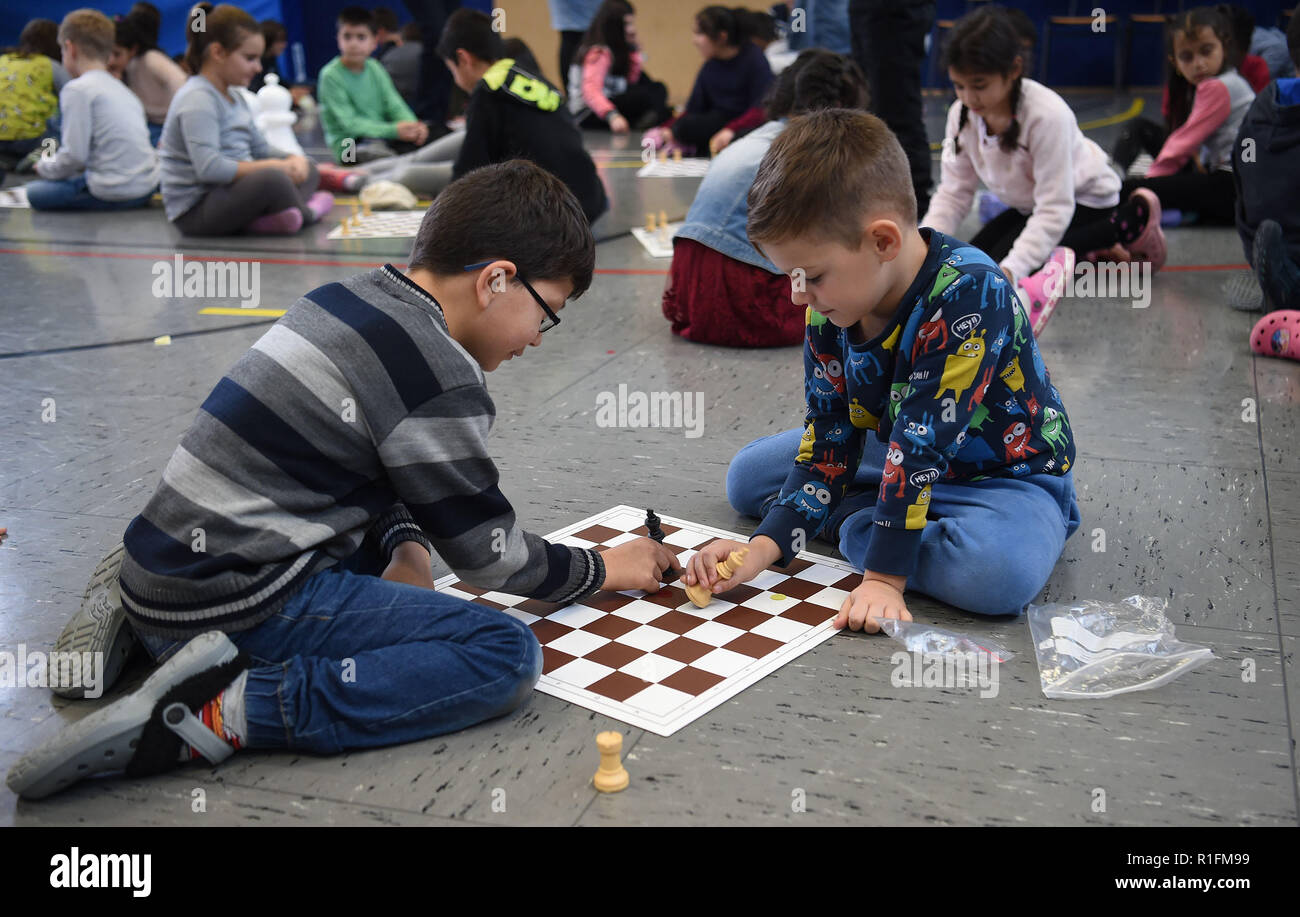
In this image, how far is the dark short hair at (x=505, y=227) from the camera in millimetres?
1600

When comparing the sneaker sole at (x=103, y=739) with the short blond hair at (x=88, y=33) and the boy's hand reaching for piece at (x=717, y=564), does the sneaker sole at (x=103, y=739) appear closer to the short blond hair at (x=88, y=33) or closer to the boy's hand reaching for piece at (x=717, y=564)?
the boy's hand reaching for piece at (x=717, y=564)

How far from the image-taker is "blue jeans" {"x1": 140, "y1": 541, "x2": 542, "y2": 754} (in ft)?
4.83

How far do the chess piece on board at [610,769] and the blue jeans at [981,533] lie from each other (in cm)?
62

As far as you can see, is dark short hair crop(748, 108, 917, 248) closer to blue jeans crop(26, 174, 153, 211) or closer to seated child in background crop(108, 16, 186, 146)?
blue jeans crop(26, 174, 153, 211)

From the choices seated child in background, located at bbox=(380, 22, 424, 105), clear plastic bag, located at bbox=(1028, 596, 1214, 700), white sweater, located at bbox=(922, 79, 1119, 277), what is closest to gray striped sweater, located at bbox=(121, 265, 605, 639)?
clear plastic bag, located at bbox=(1028, 596, 1214, 700)

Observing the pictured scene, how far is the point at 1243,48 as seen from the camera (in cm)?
508

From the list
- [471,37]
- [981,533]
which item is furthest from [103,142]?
[981,533]

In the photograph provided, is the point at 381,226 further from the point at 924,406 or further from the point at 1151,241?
the point at 924,406

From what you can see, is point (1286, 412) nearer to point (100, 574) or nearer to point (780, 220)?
point (780, 220)

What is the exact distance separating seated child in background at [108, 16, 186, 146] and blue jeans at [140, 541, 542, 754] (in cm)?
557

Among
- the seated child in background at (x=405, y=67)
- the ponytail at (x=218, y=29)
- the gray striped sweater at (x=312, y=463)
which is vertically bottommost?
the gray striped sweater at (x=312, y=463)

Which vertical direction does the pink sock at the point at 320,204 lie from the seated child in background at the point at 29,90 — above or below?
below

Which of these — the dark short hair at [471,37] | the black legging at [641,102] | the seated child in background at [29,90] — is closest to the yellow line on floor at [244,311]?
the dark short hair at [471,37]

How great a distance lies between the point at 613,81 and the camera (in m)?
8.37
